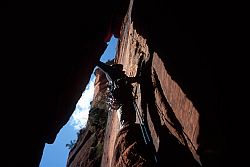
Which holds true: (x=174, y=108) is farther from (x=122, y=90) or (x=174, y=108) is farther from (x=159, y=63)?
(x=122, y=90)

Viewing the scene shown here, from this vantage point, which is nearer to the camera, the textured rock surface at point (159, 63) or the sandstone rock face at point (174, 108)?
the textured rock surface at point (159, 63)

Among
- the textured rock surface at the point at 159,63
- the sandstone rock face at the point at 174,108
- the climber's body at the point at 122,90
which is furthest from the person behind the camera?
the climber's body at the point at 122,90

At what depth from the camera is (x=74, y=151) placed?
21.6 m

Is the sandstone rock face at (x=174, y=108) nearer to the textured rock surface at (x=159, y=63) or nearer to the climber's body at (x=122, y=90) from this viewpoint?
the textured rock surface at (x=159, y=63)

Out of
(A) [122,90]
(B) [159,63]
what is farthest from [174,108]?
(A) [122,90]

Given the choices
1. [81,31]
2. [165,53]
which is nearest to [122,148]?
[165,53]

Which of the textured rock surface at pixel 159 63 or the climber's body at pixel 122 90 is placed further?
the climber's body at pixel 122 90

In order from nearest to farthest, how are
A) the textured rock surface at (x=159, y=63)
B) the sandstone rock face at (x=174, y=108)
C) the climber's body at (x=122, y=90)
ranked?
the textured rock surface at (x=159, y=63), the sandstone rock face at (x=174, y=108), the climber's body at (x=122, y=90)

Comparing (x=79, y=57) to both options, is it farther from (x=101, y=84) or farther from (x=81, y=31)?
(x=101, y=84)

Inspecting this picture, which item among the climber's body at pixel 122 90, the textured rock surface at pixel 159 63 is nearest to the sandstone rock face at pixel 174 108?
the textured rock surface at pixel 159 63

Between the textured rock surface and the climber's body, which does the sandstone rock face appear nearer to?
the textured rock surface

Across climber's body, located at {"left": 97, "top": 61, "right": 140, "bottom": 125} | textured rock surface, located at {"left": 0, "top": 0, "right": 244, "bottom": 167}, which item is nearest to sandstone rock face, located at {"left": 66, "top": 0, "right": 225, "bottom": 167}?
textured rock surface, located at {"left": 0, "top": 0, "right": 244, "bottom": 167}

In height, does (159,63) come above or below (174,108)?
above

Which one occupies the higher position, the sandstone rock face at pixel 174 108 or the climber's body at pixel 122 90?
the climber's body at pixel 122 90
